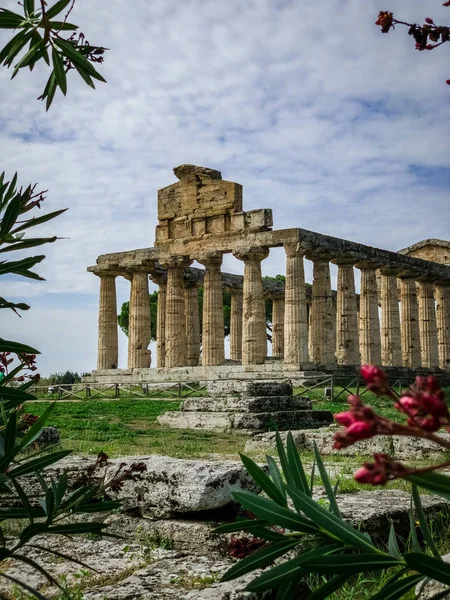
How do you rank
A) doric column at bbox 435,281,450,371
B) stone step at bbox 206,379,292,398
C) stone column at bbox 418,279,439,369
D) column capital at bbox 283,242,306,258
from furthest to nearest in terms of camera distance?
doric column at bbox 435,281,450,371 < stone column at bbox 418,279,439,369 < column capital at bbox 283,242,306,258 < stone step at bbox 206,379,292,398

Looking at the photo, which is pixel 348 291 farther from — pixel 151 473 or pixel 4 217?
pixel 4 217

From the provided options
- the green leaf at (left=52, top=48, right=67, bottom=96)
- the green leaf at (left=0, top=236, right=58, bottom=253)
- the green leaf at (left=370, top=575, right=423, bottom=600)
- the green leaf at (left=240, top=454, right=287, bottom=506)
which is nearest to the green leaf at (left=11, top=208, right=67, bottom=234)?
the green leaf at (left=0, top=236, right=58, bottom=253)

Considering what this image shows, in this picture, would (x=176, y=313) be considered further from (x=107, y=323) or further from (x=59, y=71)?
(x=59, y=71)

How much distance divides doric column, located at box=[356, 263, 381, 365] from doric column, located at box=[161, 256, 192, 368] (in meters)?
8.48

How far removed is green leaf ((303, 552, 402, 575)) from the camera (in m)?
1.50

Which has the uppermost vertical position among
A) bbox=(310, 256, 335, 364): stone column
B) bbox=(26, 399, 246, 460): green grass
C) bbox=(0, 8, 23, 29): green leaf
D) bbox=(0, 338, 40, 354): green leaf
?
bbox=(310, 256, 335, 364): stone column

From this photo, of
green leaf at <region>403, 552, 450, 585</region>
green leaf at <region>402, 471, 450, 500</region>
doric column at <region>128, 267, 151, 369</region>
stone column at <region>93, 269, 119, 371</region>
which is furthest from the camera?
stone column at <region>93, 269, 119, 371</region>

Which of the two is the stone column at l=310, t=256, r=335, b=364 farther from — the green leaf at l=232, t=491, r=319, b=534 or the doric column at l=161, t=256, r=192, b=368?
the green leaf at l=232, t=491, r=319, b=534

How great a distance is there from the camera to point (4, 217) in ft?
7.86

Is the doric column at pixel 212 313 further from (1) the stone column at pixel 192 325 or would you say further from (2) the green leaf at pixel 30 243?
(2) the green leaf at pixel 30 243

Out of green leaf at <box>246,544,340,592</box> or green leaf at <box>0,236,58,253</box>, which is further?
green leaf at <box>0,236,58,253</box>

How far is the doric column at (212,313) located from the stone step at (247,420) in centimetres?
1815

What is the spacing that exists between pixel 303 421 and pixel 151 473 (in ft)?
32.9

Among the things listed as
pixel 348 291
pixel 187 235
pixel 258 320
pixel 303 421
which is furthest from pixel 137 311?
pixel 303 421
